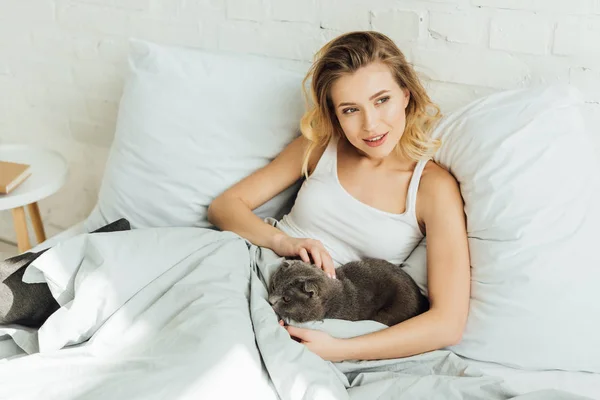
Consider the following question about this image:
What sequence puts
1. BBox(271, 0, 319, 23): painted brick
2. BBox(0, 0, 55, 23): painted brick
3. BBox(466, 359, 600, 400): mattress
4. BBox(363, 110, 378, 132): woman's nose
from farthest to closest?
BBox(0, 0, 55, 23): painted brick, BBox(271, 0, 319, 23): painted brick, BBox(363, 110, 378, 132): woman's nose, BBox(466, 359, 600, 400): mattress

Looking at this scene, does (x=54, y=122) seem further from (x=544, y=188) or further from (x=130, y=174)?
(x=544, y=188)

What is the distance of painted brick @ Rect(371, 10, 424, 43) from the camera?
164 cm

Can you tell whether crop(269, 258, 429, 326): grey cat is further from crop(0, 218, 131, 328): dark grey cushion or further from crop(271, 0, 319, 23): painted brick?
crop(271, 0, 319, 23): painted brick

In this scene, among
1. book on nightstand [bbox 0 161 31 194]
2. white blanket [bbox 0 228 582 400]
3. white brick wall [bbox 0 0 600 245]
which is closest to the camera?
white blanket [bbox 0 228 582 400]

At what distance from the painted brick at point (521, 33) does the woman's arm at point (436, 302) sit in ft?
1.26

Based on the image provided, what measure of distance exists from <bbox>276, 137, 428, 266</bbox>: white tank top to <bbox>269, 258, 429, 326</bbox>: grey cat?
0.22ft

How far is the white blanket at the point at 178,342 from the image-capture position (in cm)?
116

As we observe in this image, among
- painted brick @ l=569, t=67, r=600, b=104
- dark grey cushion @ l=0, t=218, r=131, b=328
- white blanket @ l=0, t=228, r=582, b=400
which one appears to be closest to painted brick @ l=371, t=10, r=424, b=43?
painted brick @ l=569, t=67, r=600, b=104

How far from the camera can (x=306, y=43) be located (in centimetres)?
182

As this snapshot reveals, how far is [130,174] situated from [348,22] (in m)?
0.75

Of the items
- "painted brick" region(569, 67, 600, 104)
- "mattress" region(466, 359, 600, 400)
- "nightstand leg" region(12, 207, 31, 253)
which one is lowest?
"mattress" region(466, 359, 600, 400)

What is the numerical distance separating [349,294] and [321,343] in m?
0.15

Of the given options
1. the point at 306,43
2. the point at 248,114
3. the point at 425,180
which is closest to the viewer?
the point at 425,180

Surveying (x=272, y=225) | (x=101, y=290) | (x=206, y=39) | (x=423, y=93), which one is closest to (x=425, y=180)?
(x=423, y=93)
